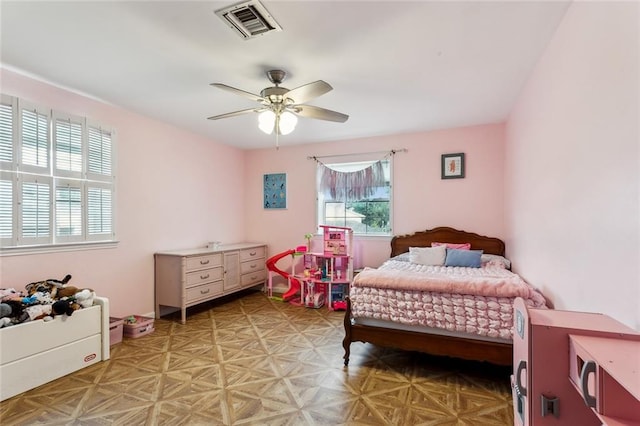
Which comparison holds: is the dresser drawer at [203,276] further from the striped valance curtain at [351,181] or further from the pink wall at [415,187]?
the striped valance curtain at [351,181]

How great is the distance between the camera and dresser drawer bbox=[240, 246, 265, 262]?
4.73 m

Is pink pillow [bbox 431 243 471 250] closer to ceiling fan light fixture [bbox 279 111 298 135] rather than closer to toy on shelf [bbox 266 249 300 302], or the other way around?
toy on shelf [bbox 266 249 300 302]

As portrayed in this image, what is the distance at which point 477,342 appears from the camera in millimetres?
2297

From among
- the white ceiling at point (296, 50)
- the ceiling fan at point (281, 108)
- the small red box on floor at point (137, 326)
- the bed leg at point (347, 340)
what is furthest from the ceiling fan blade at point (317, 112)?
the small red box on floor at point (137, 326)

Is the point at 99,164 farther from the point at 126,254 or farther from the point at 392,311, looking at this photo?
the point at 392,311

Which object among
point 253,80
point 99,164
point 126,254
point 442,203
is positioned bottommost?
point 126,254

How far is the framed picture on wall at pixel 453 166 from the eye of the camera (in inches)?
164

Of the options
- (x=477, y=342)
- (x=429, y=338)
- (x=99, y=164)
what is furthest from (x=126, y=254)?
(x=477, y=342)

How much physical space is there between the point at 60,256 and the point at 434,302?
3.34 m

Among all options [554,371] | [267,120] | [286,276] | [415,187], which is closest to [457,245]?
[415,187]

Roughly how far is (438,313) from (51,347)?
294cm

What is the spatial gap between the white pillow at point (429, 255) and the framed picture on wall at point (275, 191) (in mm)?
2295

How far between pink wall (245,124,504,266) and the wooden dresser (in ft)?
3.17

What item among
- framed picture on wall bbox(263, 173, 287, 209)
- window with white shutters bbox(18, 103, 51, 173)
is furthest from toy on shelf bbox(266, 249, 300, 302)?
window with white shutters bbox(18, 103, 51, 173)
